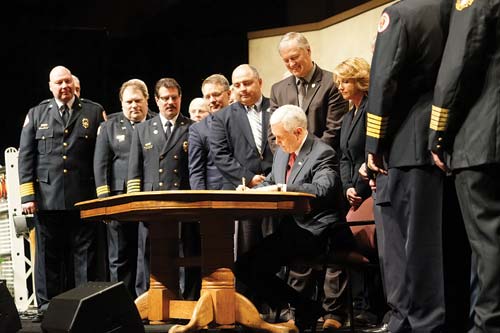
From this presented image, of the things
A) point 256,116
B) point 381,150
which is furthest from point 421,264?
point 256,116

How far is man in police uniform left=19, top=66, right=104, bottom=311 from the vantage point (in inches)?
233

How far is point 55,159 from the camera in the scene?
6.02m

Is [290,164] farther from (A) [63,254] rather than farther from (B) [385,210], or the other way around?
(A) [63,254]

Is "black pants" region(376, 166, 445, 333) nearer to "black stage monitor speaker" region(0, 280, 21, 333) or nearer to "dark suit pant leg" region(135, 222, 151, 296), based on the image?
"black stage monitor speaker" region(0, 280, 21, 333)

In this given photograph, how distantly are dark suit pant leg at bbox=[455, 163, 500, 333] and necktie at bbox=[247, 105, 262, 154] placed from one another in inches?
96.6

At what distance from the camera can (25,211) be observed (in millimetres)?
5938

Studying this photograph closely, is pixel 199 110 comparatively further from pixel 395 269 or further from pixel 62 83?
pixel 395 269

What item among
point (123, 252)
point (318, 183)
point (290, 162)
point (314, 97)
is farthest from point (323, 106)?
point (123, 252)

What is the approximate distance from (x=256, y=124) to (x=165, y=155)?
0.73 m

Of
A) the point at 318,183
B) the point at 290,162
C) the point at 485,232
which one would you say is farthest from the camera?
the point at 290,162

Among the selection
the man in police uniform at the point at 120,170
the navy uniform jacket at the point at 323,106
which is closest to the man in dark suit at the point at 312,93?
the navy uniform jacket at the point at 323,106

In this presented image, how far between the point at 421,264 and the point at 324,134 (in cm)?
194

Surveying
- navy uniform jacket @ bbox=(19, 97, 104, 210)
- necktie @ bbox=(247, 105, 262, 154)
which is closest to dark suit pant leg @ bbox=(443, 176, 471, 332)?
necktie @ bbox=(247, 105, 262, 154)

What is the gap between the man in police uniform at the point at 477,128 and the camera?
9.90ft
